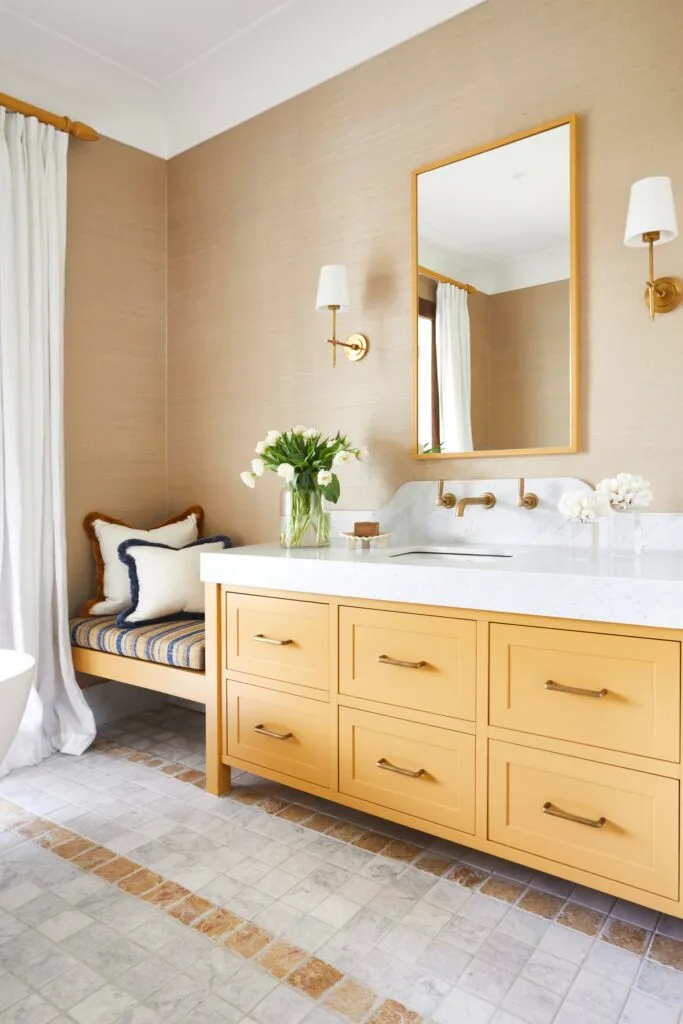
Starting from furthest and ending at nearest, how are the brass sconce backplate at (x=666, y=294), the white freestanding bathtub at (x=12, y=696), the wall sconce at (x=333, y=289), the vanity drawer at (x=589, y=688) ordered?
1. the wall sconce at (x=333, y=289)
2. the brass sconce backplate at (x=666, y=294)
3. the white freestanding bathtub at (x=12, y=696)
4. the vanity drawer at (x=589, y=688)

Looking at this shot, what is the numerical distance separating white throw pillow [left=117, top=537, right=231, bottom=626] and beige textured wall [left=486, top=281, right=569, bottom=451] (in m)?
1.31

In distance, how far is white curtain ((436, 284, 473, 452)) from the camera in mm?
2398

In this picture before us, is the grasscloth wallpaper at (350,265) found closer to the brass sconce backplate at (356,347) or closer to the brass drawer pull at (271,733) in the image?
the brass sconce backplate at (356,347)

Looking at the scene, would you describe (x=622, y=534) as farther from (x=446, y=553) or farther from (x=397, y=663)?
(x=397, y=663)

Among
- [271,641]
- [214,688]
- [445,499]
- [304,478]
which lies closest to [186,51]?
[304,478]

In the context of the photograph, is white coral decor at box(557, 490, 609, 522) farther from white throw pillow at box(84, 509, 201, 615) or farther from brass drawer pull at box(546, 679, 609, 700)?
white throw pillow at box(84, 509, 201, 615)

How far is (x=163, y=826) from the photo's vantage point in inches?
83.4

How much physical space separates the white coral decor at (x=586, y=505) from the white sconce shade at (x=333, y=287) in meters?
1.16

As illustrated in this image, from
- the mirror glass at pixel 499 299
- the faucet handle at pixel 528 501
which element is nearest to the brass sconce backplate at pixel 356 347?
the mirror glass at pixel 499 299

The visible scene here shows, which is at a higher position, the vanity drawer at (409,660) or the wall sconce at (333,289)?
the wall sconce at (333,289)

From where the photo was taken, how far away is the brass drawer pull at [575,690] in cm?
156

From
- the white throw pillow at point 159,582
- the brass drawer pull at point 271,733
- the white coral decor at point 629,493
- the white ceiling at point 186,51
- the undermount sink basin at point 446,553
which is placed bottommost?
the brass drawer pull at point 271,733

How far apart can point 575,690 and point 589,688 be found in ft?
0.10

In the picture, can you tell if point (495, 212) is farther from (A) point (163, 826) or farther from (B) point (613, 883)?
(A) point (163, 826)
